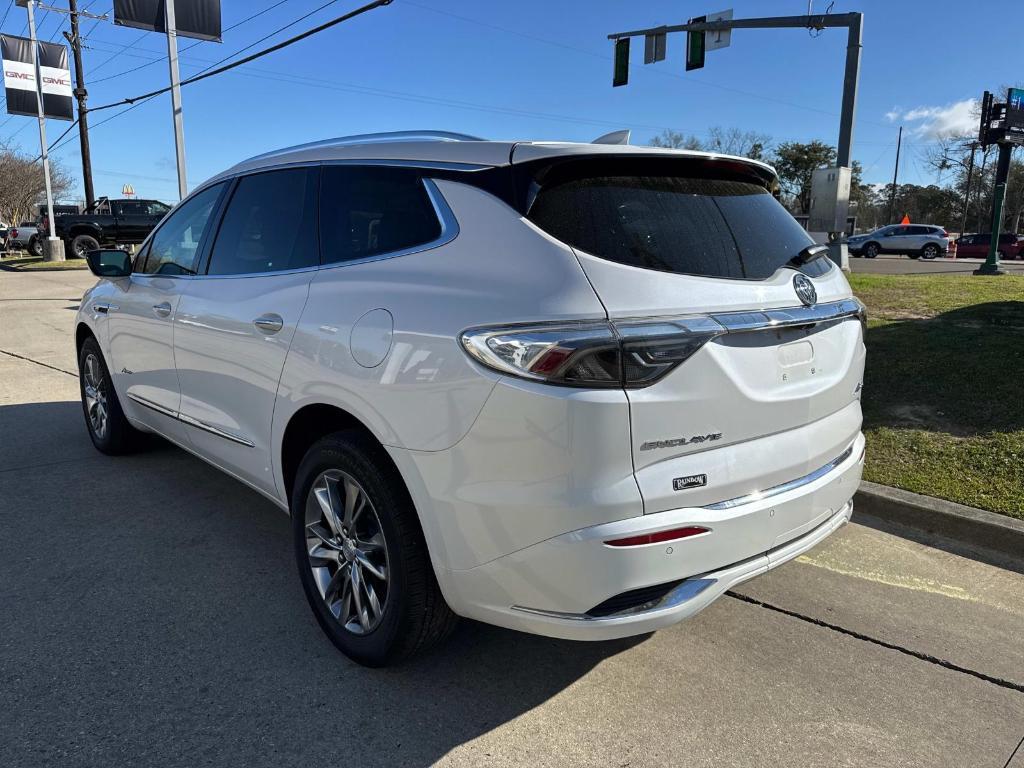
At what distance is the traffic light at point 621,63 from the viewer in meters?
19.3

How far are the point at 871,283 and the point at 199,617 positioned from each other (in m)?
12.8

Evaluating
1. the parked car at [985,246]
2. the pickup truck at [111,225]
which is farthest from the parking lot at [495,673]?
the parked car at [985,246]

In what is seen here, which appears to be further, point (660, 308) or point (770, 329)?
point (770, 329)

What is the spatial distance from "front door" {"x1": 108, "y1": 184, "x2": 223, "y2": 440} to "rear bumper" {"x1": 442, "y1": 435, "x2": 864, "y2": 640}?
95.7 inches

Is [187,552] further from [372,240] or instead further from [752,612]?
[752,612]

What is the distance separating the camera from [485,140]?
Result: 8.70 ft

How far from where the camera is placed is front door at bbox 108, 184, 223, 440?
158 inches

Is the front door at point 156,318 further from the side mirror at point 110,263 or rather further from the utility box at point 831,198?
the utility box at point 831,198

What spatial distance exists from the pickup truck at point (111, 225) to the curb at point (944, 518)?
27.0m

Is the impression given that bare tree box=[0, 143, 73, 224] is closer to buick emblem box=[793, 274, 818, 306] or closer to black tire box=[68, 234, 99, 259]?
black tire box=[68, 234, 99, 259]

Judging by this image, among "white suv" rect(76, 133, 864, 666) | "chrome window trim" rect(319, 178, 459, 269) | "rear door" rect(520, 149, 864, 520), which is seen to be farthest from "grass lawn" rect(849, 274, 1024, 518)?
"chrome window trim" rect(319, 178, 459, 269)

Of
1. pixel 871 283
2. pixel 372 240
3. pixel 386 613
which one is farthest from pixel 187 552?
pixel 871 283

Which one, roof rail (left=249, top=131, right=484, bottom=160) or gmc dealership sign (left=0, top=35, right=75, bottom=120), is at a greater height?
gmc dealership sign (left=0, top=35, right=75, bottom=120)

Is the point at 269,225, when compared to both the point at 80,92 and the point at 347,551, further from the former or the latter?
the point at 80,92
